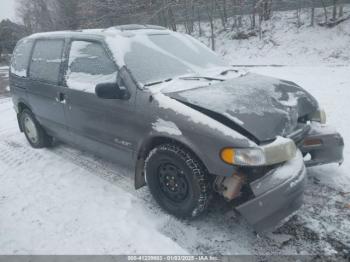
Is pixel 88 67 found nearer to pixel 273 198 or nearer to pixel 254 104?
pixel 254 104

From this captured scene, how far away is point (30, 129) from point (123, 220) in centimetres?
309

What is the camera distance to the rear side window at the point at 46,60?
4297 mm

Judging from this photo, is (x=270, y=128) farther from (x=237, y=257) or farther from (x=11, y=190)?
(x=11, y=190)

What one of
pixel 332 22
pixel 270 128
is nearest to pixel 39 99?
pixel 270 128

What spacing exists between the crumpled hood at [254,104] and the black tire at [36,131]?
3.04 metres

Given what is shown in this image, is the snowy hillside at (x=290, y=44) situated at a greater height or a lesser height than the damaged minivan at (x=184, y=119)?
lesser

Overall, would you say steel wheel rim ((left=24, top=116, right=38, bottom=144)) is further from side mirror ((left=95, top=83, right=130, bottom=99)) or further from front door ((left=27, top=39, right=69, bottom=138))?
side mirror ((left=95, top=83, right=130, bottom=99))

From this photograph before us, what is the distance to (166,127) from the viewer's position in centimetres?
299

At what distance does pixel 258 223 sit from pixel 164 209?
41.8 inches

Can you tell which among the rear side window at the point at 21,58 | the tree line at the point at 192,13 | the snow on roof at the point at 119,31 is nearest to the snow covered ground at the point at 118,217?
the rear side window at the point at 21,58

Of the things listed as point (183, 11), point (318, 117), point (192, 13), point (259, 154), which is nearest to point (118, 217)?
point (259, 154)

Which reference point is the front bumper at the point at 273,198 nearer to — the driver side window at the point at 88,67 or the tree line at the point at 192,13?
the driver side window at the point at 88,67

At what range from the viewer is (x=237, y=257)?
2.71 metres

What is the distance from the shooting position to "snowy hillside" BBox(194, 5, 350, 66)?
13.6 metres
